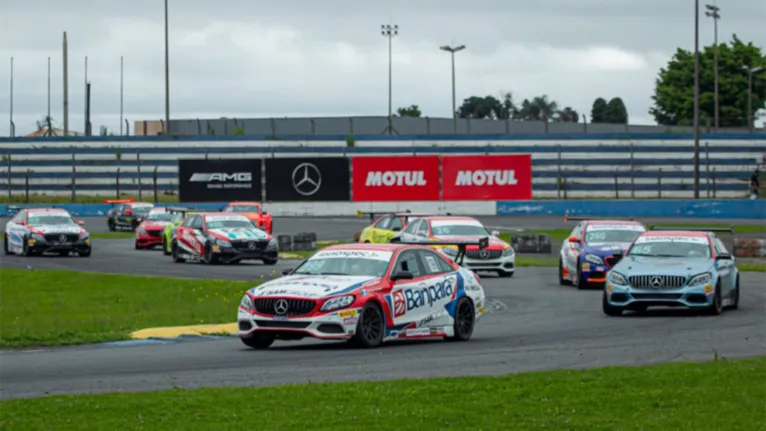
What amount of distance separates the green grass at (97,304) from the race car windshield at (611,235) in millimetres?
7258

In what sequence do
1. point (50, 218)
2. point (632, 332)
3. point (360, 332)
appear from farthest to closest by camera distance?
1. point (50, 218)
2. point (632, 332)
3. point (360, 332)

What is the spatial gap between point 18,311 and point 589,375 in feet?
45.9

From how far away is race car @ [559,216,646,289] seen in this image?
93.6ft

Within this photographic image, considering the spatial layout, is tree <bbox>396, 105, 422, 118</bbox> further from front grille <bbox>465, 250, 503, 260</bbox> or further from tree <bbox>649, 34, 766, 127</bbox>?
front grille <bbox>465, 250, 503, 260</bbox>

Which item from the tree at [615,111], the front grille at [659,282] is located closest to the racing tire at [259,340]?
the front grille at [659,282]

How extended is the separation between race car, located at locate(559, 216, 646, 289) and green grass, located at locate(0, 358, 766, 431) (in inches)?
606

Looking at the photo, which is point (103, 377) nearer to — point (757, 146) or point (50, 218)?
point (50, 218)

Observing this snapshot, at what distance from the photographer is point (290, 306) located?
55.3 ft

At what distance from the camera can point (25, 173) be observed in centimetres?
7156

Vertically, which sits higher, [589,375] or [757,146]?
[757,146]

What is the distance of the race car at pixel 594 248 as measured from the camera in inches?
1123

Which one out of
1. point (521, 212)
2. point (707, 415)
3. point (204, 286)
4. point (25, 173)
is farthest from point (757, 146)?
point (707, 415)

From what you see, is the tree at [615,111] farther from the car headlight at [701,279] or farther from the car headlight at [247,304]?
the car headlight at [247,304]

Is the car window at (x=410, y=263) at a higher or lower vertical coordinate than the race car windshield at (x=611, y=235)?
lower
